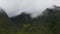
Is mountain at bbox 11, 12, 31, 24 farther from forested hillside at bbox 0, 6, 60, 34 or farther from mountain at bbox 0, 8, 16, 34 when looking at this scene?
mountain at bbox 0, 8, 16, 34

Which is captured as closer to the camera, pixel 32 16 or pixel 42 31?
pixel 42 31

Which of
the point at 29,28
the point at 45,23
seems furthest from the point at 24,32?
the point at 45,23

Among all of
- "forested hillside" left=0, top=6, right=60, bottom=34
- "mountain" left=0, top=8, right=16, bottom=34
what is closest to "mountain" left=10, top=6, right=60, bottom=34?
"forested hillside" left=0, top=6, right=60, bottom=34

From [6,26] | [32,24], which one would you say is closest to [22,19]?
[32,24]

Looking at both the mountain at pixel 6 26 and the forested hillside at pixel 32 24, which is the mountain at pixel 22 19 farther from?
the mountain at pixel 6 26

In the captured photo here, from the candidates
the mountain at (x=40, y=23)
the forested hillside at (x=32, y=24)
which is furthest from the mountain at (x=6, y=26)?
the mountain at (x=40, y=23)

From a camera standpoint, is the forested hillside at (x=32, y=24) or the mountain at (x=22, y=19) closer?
the forested hillside at (x=32, y=24)

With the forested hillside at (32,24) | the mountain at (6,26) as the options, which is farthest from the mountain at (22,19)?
the mountain at (6,26)

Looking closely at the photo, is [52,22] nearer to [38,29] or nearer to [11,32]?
[38,29]

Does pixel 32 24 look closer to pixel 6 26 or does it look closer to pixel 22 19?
pixel 22 19

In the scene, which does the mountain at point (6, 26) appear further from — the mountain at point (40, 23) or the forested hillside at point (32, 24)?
the mountain at point (40, 23)

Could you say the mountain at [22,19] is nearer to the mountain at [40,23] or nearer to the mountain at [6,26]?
the mountain at [40,23]

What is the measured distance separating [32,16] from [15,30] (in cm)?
183

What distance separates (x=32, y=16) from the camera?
15008 mm
